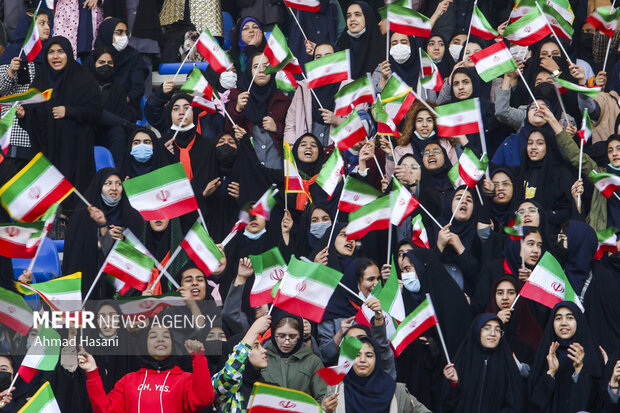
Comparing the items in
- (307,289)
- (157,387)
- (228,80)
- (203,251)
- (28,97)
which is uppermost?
(28,97)

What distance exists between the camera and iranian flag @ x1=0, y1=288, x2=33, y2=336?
9492 mm

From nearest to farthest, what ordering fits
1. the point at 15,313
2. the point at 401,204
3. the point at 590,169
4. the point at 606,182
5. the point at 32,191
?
the point at 15,313
the point at 32,191
the point at 401,204
the point at 606,182
the point at 590,169

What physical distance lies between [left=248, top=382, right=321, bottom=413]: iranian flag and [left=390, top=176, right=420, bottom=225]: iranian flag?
2080 millimetres

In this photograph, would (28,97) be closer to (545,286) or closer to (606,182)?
(545,286)

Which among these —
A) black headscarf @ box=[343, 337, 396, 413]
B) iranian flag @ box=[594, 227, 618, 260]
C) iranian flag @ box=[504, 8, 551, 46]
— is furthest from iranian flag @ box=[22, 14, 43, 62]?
iranian flag @ box=[594, 227, 618, 260]

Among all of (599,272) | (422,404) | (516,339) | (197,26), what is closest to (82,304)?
(422,404)

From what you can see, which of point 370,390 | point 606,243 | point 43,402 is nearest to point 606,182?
point 606,243

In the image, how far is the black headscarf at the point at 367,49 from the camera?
1323 centimetres

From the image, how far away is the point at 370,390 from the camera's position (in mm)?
9195

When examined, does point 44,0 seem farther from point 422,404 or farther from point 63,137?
point 422,404

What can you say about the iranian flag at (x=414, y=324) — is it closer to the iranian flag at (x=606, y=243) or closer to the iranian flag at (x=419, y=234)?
the iranian flag at (x=419, y=234)

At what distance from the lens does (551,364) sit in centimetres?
A: 959

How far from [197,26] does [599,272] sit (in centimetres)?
514

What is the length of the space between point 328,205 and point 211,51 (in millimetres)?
2065
